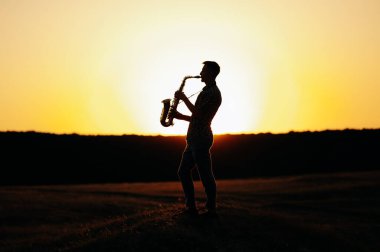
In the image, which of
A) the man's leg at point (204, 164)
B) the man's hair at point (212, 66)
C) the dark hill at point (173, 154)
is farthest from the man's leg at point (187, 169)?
the dark hill at point (173, 154)

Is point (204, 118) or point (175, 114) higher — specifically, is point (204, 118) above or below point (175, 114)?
below

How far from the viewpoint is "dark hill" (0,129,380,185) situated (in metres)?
46.8

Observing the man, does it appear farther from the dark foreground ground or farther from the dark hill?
the dark hill

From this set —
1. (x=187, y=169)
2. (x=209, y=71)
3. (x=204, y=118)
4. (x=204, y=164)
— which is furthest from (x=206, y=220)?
(x=209, y=71)

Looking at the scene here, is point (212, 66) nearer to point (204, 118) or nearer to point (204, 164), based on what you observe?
point (204, 118)

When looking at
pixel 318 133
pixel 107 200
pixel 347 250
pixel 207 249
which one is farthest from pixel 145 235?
pixel 318 133

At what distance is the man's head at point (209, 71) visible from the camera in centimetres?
1341

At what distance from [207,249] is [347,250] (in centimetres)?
365

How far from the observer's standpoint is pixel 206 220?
13859 millimetres

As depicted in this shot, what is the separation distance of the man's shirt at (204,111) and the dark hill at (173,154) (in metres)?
33.8

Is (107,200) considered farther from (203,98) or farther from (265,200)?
(203,98)

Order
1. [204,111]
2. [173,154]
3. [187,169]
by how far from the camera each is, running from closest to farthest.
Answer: [204,111]
[187,169]
[173,154]

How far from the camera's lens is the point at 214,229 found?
13.5 m

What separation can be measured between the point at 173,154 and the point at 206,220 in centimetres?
3636
